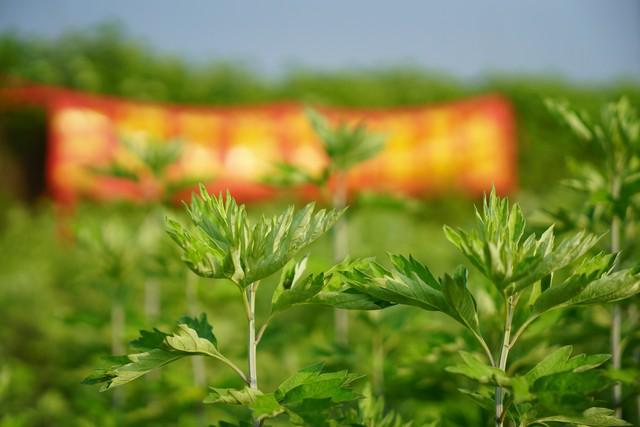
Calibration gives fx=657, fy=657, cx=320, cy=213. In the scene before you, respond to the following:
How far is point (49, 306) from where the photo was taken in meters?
4.01

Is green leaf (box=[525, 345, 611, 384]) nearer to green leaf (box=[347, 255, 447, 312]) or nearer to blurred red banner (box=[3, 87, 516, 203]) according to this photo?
green leaf (box=[347, 255, 447, 312])

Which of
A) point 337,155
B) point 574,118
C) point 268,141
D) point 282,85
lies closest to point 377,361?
point 337,155

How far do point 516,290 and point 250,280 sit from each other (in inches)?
15.7

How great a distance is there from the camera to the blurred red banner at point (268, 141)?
432 inches

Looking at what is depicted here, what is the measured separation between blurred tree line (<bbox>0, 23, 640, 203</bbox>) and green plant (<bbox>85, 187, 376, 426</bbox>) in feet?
42.5

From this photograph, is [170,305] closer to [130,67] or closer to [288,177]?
[288,177]

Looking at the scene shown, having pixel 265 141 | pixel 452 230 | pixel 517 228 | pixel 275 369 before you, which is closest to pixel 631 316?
pixel 517 228

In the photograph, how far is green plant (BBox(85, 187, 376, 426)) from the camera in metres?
0.97

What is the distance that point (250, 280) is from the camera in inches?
39.9

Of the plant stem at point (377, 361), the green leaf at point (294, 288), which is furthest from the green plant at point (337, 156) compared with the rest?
the green leaf at point (294, 288)

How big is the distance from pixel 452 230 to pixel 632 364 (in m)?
0.86

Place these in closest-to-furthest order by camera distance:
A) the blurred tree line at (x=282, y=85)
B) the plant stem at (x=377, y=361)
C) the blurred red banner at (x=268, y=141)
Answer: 1. the plant stem at (x=377, y=361)
2. the blurred red banner at (x=268, y=141)
3. the blurred tree line at (x=282, y=85)

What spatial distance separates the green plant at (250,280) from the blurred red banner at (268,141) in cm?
850

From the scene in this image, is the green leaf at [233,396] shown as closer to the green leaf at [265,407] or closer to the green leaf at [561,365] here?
the green leaf at [265,407]
